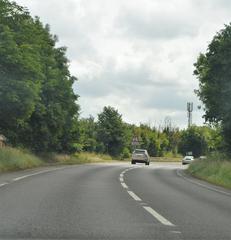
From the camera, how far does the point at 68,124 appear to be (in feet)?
176

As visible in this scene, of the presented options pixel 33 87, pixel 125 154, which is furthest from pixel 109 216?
pixel 125 154

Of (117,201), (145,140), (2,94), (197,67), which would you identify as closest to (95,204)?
(117,201)

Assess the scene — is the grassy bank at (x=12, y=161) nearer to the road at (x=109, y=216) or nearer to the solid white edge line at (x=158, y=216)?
the road at (x=109, y=216)

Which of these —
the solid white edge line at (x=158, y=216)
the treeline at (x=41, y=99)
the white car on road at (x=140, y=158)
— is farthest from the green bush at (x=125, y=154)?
the solid white edge line at (x=158, y=216)

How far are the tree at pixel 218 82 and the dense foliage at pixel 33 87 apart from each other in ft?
34.5

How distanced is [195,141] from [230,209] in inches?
4159

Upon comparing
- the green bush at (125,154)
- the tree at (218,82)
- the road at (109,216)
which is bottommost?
the road at (109,216)

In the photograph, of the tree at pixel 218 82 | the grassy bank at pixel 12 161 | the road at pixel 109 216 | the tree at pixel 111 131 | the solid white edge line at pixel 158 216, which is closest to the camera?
the road at pixel 109 216

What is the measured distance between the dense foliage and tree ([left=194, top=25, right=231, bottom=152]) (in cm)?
1050

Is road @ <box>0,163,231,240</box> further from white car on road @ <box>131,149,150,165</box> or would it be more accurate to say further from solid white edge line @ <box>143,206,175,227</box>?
white car on road @ <box>131,149,150,165</box>

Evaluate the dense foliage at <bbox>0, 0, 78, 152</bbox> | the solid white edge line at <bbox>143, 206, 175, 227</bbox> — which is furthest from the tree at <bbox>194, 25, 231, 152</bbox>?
the solid white edge line at <bbox>143, 206, 175, 227</bbox>

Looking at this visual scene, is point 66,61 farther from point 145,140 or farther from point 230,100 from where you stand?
point 145,140

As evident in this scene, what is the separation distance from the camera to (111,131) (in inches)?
3388

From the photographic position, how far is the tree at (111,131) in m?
86.1
